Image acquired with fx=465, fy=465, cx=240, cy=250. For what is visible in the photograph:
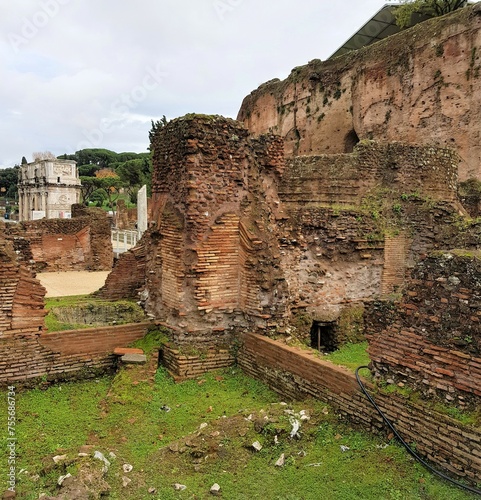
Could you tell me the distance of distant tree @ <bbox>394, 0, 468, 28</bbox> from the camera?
851 inches

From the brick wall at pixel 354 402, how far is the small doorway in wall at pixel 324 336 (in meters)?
2.45

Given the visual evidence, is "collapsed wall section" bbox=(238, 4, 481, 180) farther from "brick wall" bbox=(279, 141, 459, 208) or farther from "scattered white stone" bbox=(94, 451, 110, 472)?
"scattered white stone" bbox=(94, 451, 110, 472)

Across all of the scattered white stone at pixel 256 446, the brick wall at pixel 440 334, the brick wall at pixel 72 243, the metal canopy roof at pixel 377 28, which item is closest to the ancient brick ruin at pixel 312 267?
the brick wall at pixel 440 334

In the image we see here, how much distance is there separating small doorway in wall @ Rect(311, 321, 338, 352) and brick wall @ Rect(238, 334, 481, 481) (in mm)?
2445

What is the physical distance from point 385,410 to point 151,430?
2.93m

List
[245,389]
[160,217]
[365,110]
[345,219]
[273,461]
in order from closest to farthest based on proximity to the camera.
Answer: [273,461]
[245,389]
[160,217]
[345,219]
[365,110]

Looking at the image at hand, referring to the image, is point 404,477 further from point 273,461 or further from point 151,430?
point 151,430

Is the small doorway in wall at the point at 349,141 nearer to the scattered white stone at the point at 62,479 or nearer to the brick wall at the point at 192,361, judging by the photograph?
the brick wall at the point at 192,361

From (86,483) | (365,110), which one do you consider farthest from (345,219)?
(365,110)

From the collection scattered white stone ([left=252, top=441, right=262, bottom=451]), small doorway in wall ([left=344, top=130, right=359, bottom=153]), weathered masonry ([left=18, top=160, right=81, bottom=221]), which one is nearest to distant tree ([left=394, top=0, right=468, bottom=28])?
small doorway in wall ([left=344, top=130, right=359, bottom=153])

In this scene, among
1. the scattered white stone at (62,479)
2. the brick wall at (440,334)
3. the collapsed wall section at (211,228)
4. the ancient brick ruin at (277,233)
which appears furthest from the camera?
the ancient brick ruin at (277,233)

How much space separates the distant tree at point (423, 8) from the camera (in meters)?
21.6

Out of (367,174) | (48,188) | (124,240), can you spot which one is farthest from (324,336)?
(48,188)

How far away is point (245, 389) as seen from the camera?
7.25 metres
